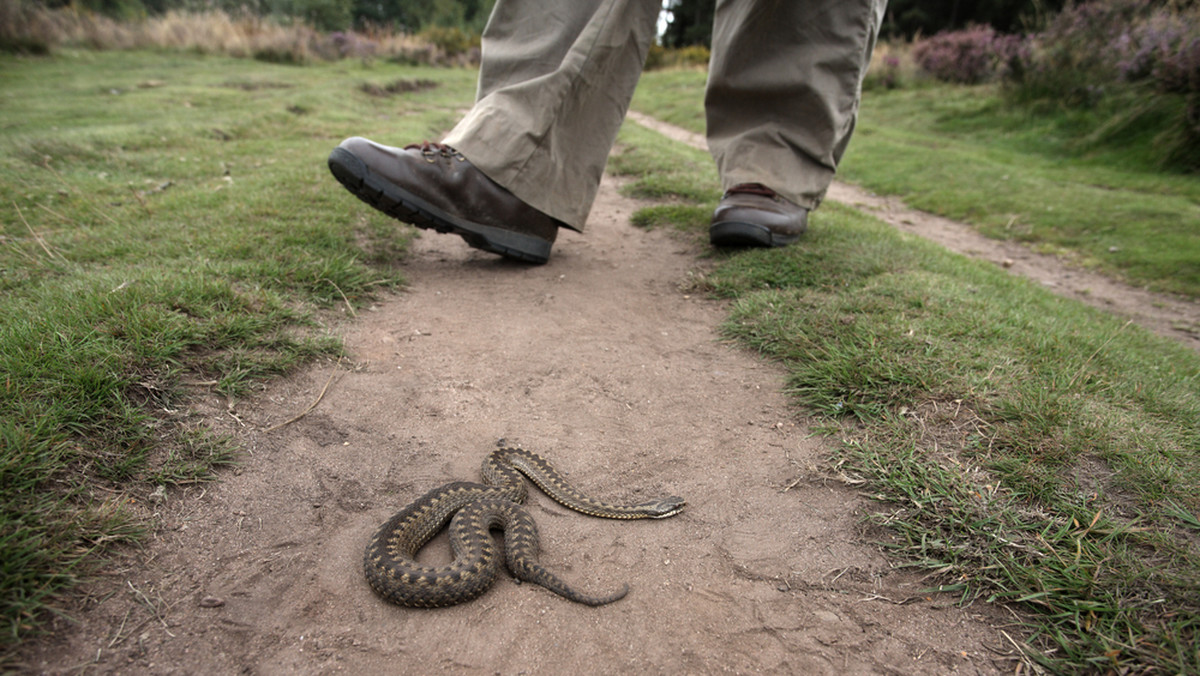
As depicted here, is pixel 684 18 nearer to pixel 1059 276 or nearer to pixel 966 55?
pixel 966 55

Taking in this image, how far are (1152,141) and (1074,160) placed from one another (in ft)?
3.28

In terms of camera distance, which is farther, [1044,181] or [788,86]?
[1044,181]

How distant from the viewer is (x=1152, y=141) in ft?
31.7

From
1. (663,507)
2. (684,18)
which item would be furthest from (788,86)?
(684,18)

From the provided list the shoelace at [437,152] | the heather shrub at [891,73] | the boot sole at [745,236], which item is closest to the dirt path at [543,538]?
the shoelace at [437,152]

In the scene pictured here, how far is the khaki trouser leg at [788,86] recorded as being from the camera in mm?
4492

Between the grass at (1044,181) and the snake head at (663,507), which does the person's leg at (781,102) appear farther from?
the grass at (1044,181)

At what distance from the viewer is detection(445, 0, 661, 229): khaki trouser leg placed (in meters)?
4.02

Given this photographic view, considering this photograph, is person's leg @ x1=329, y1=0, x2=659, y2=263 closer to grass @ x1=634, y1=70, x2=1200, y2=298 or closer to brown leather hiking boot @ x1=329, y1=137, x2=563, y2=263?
brown leather hiking boot @ x1=329, y1=137, x2=563, y2=263

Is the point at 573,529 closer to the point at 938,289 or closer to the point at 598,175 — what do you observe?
the point at 598,175

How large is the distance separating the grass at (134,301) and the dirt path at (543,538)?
0.16m

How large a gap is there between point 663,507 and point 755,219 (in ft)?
10.0

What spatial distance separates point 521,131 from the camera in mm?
4090

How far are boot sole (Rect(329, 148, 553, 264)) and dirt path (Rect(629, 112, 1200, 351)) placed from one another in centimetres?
496
